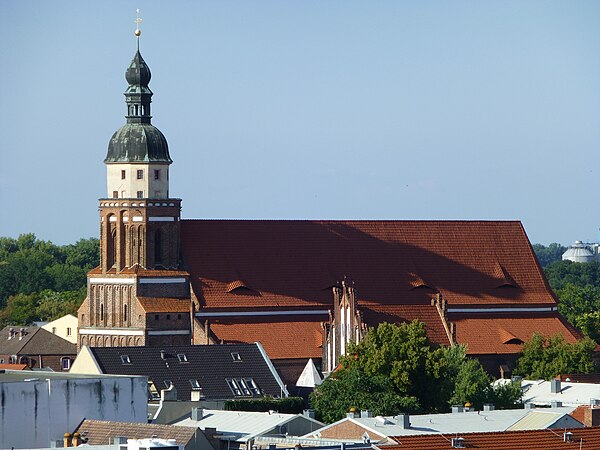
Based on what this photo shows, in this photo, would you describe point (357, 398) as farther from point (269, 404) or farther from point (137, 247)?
point (137, 247)

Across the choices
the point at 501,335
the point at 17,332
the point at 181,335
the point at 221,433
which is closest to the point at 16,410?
the point at 221,433

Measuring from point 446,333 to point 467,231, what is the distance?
11521mm

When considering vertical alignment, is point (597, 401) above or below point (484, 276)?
below

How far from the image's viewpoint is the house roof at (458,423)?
67312 millimetres

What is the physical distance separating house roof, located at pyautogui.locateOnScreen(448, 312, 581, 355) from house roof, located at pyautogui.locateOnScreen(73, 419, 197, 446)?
130 feet

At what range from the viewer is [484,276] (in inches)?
4417

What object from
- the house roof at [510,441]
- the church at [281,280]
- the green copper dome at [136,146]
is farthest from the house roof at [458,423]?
the green copper dome at [136,146]

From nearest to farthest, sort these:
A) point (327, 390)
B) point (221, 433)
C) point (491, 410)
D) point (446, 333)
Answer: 1. point (221, 433)
2. point (491, 410)
3. point (327, 390)
4. point (446, 333)

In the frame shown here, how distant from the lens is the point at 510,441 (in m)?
59.9

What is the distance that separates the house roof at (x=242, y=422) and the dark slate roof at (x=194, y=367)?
14.2 meters

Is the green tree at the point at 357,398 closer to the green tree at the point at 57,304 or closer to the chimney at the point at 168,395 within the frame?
the chimney at the point at 168,395

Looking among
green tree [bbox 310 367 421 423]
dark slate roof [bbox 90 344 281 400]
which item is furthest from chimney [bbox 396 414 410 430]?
dark slate roof [bbox 90 344 281 400]

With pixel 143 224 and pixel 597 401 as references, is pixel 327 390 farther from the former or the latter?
pixel 143 224

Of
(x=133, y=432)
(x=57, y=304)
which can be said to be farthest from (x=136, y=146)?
(x=57, y=304)
